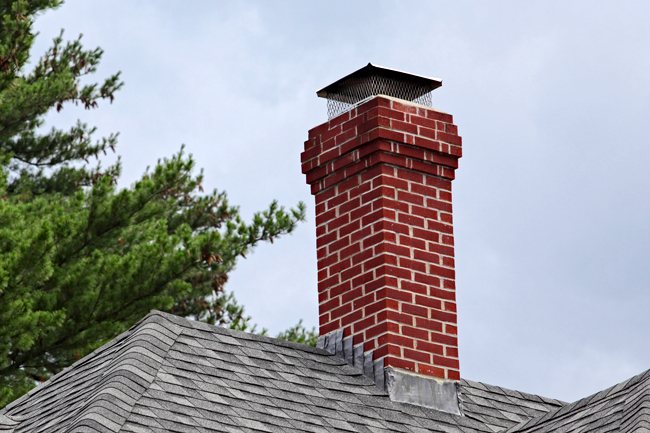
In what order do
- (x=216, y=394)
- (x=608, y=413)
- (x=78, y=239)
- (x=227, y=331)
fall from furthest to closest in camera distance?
(x=78, y=239) < (x=227, y=331) < (x=216, y=394) < (x=608, y=413)

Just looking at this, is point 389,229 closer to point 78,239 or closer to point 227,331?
point 227,331

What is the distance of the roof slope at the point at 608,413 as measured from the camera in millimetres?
9570

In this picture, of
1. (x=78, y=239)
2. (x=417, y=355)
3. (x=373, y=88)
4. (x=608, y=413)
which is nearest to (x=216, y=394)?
(x=417, y=355)

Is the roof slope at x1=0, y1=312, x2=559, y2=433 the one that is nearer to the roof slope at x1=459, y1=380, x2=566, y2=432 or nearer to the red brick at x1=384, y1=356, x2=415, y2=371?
the roof slope at x1=459, y1=380, x2=566, y2=432

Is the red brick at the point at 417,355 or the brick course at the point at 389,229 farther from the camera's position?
the brick course at the point at 389,229

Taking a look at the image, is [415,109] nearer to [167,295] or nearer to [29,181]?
[167,295]

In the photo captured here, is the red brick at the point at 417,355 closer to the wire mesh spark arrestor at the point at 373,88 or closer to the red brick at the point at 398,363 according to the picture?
the red brick at the point at 398,363

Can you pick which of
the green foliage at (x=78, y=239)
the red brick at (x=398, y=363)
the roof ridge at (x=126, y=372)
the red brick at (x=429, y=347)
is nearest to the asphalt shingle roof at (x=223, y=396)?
the roof ridge at (x=126, y=372)

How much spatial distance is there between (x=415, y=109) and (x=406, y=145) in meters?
0.33

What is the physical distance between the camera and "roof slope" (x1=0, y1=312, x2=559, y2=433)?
32.7ft

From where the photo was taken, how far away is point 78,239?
2206 centimetres

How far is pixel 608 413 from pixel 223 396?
235 cm

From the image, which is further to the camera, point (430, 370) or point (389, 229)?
point (389, 229)

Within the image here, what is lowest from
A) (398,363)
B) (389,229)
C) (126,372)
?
(126,372)
